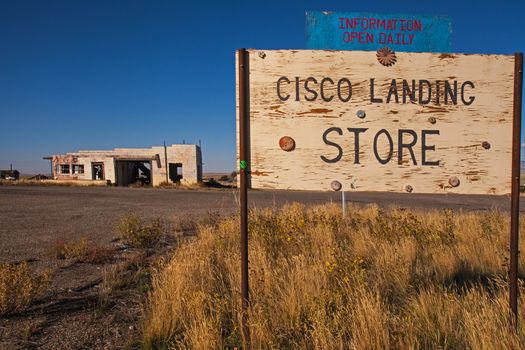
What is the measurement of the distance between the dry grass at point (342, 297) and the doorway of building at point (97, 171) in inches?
1326

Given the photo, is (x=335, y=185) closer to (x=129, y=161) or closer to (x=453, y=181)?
(x=453, y=181)

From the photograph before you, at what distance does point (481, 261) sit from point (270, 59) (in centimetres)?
436

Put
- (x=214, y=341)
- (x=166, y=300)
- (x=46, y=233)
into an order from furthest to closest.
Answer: (x=46, y=233)
(x=166, y=300)
(x=214, y=341)

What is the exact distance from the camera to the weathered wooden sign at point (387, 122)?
8.39 ft

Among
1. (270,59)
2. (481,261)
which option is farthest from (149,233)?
(481,261)

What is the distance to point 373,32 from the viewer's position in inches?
104

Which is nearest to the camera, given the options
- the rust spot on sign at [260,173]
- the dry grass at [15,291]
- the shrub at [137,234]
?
the rust spot on sign at [260,173]

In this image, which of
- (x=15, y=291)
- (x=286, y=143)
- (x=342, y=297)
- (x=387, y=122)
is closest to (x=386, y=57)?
(x=387, y=122)

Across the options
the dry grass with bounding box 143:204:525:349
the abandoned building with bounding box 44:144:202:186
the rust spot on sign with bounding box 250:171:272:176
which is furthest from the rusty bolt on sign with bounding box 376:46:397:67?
the abandoned building with bounding box 44:144:202:186

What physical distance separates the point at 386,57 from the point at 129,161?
37.3 meters

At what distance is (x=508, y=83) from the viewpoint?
2.55 metres

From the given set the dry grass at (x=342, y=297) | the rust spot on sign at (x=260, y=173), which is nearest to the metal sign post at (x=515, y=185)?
the dry grass at (x=342, y=297)

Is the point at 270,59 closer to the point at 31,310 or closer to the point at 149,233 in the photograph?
the point at 31,310

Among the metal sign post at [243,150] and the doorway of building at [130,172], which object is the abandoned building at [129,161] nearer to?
the doorway of building at [130,172]
